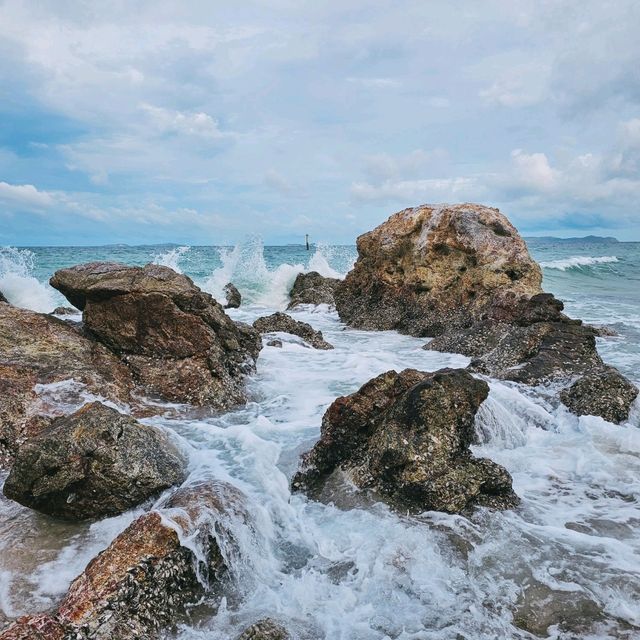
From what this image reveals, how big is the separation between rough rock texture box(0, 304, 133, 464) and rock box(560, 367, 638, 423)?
20.7ft

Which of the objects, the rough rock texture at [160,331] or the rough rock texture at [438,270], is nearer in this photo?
the rough rock texture at [160,331]

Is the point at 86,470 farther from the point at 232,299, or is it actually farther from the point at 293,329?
the point at 232,299

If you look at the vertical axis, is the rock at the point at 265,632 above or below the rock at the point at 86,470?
below

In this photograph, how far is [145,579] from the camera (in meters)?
3.59

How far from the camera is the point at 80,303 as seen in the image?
8789mm

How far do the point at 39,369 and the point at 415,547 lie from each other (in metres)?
5.30

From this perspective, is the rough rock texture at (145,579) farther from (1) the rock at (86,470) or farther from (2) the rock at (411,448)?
(2) the rock at (411,448)

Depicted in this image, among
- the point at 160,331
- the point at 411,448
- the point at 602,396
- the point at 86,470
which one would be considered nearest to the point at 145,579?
the point at 86,470

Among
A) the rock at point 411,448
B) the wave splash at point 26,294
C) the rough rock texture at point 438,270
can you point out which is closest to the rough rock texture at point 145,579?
the rock at point 411,448

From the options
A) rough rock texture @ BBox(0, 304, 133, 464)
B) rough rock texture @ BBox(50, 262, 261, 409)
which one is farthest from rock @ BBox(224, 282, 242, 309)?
rough rock texture @ BBox(0, 304, 133, 464)

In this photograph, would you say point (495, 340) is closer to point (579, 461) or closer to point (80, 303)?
point (579, 461)

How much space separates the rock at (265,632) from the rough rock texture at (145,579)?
614mm

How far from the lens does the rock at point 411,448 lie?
4.92 meters

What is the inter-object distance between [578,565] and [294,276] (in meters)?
22.1
